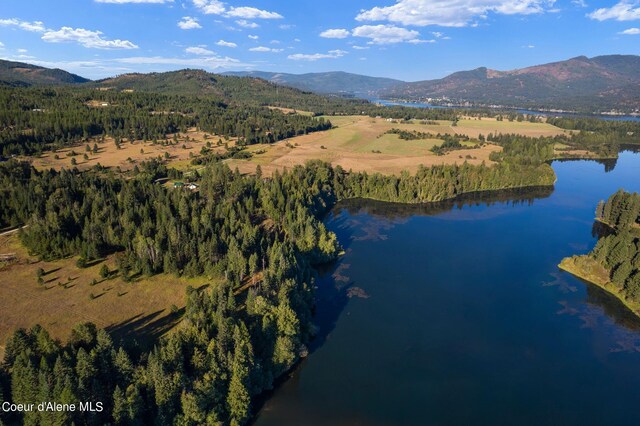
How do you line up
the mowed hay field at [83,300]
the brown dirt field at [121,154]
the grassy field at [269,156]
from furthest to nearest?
the grassy field at [269,156]
the brown dirt field at [121,154]
the mowed hay field at [83,300]

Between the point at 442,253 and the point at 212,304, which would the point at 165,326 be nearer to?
the point at 212,304

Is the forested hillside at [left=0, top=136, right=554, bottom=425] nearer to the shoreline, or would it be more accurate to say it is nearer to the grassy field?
the grassy field

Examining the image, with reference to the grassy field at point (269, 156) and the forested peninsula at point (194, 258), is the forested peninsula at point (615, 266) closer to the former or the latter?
the forested peninsula at point (194, 258)

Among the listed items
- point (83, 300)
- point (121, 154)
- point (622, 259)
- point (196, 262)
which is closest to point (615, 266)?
point (622, 259)

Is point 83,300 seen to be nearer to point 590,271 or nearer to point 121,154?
point 590,271

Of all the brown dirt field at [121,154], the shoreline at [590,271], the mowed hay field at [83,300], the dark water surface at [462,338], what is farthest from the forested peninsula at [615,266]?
the brown dirt field at [121,154]

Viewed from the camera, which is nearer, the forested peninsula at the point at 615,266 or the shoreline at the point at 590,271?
the forested peninsula at the point at 615,266

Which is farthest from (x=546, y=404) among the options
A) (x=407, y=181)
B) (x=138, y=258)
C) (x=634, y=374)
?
(x=407, y=181)
